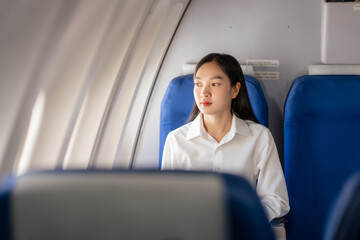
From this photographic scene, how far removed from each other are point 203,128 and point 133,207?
54.1 inches

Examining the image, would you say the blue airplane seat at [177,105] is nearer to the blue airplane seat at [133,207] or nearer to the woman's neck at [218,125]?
the woman's neck at [218,125]

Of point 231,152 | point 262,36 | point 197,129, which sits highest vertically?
point 262,36

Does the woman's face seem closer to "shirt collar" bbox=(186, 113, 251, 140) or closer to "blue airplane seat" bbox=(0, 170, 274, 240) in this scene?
"shirt collar" bbox=(186, 113, 251, 140)

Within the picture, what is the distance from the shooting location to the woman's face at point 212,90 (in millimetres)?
1969

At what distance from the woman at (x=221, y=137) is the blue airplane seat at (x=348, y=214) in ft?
3.66

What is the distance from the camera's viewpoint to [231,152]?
2004 mm

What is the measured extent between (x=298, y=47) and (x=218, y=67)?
93 centimetres

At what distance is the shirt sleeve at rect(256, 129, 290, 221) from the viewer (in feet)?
6.03

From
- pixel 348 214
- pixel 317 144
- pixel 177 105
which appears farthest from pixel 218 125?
pixel 348 214

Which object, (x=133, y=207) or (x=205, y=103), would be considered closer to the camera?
(x=133, y=207)

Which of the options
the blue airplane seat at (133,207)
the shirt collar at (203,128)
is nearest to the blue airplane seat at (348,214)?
the blue airplane seat at (133,207)

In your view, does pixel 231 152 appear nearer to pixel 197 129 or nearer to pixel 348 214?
pixel 197 129

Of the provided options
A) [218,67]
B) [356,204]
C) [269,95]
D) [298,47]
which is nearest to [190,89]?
[218,67]

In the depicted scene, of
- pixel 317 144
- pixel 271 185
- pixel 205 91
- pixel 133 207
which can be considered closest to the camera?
pixel 133 207
